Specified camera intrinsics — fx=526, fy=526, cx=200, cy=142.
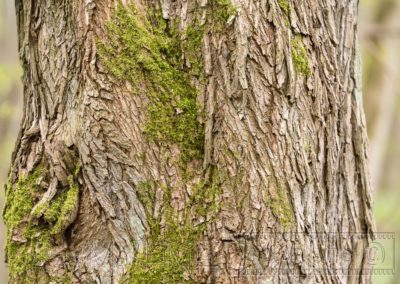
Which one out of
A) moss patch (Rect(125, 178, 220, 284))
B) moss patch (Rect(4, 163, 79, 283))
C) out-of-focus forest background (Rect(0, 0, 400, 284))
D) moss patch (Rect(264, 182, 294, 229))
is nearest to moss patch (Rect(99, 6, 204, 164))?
moss patch (Rect(125, 178, 220, 284))

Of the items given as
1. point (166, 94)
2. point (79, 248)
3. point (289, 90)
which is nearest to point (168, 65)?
point (166, 94)

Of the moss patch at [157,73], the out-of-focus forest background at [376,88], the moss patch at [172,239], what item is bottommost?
the moss patch at [172,239]

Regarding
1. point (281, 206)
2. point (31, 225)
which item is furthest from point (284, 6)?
point (31, 225)

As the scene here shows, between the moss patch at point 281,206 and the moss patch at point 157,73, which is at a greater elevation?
the moss patch at point 157,73

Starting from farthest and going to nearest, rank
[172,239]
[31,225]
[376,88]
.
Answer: [376,88], [31,225], [172,239]

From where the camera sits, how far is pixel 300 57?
205 cm

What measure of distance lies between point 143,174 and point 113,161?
0.13m

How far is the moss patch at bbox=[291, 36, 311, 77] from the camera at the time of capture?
2037mm

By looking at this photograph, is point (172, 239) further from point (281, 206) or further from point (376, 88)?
point (376, 88)

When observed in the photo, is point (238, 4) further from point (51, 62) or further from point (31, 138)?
point (31, 138)

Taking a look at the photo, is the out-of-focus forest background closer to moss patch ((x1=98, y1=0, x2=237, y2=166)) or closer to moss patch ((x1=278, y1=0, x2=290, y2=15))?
moss patch ((x1=98, y1=0, x2=237, y2=166))

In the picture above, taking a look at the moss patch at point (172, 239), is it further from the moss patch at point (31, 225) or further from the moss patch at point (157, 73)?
the moss patch at point (31, 225)

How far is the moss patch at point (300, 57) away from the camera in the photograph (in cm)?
204

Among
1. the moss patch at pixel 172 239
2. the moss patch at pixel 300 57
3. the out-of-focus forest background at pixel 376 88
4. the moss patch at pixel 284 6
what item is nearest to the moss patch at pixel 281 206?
Result: the moss patch at pixel 172 239
